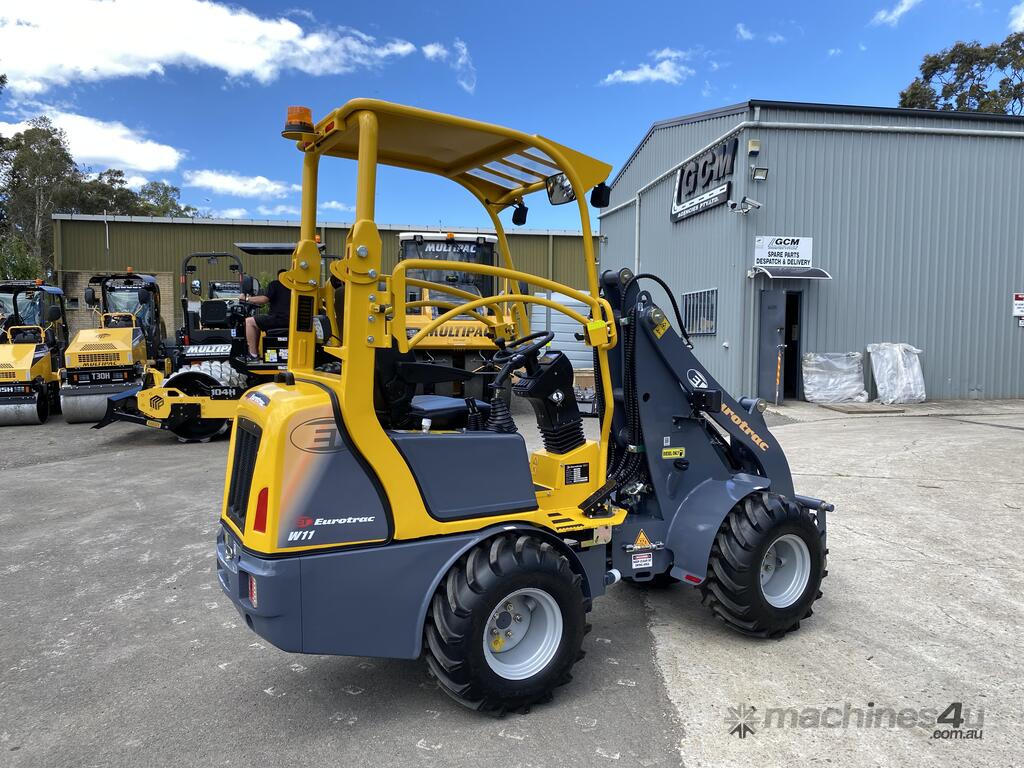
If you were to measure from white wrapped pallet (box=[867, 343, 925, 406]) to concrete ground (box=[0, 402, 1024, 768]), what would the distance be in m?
8.84

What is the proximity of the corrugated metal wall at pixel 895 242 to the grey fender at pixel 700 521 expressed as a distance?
1087 centimetres

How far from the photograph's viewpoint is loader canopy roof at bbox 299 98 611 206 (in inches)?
124

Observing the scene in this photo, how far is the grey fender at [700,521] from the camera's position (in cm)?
375

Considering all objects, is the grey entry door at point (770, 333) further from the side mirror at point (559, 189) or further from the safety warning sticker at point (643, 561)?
the side mirror at point (559, 189)

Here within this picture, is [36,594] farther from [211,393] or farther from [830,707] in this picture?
[211,393]

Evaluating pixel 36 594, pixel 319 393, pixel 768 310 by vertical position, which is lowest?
pixel 36 594

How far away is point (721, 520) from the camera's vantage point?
3.76 m

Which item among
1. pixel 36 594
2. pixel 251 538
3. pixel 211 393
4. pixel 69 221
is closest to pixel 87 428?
pixel 211 393

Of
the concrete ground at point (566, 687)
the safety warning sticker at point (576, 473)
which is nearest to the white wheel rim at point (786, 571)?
the concrete ground at point (566, 687)

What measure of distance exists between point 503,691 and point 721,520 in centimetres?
144

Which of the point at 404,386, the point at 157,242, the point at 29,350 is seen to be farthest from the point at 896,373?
the point at 157,242

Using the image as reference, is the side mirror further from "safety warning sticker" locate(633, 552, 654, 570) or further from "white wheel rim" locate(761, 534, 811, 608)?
"white wheel rim" locate(761, 534, 811, 608)

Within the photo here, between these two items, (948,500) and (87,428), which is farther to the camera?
(87,428)

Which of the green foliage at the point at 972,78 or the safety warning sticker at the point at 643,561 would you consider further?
the green foliage at the point at 972,78
